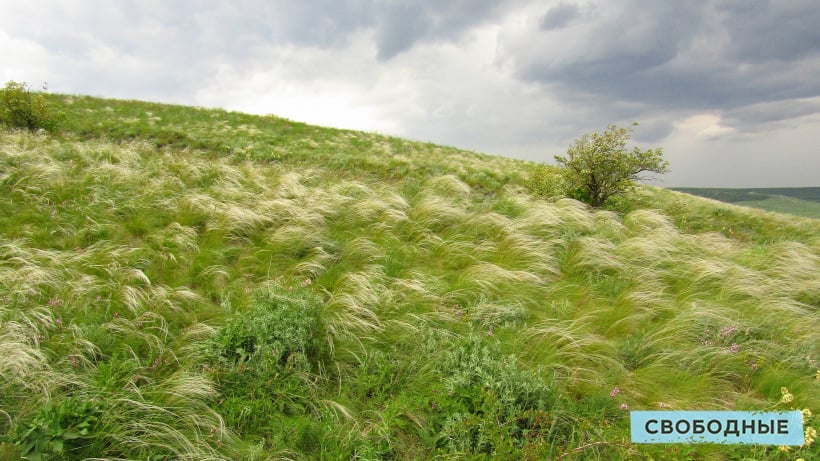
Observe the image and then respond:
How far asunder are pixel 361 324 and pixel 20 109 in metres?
14.5

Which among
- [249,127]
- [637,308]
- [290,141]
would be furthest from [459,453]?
[249,127]

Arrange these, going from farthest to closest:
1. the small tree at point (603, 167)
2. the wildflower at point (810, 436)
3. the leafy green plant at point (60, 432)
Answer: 1. the small tree at point (603, 167)
2. the wildflower at point (810, 436)
3. the leafy green plant at point (60, 432)

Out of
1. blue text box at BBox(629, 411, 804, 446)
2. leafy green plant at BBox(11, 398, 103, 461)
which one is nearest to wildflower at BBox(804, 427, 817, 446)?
blue text box at BBox(629, 411, 804, 446)

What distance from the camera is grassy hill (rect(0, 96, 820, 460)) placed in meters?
2.74

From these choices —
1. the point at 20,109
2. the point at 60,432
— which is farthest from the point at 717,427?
the point at 20,109

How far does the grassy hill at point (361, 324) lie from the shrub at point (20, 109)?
17.8 ft

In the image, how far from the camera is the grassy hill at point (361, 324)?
2738 mm

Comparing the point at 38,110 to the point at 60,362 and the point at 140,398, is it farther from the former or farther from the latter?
the point at 140,398

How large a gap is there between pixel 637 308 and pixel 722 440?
1.91 meters

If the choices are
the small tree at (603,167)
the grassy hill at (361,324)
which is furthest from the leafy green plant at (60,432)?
the small tree at (603,167)

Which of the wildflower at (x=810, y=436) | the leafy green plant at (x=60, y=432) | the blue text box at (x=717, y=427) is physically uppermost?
the leafy green plant at (x=60, y=432)

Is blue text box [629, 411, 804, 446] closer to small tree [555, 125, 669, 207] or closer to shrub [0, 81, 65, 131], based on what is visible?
small tree [555, 125, 669, 207]

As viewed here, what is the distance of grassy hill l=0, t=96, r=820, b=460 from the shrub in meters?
5.42

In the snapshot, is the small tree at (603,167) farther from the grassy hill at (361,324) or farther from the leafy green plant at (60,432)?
the leafy green plant at (60,432)
